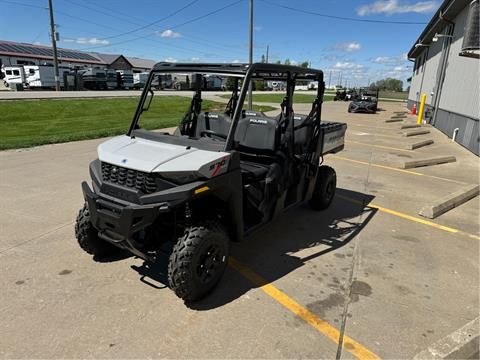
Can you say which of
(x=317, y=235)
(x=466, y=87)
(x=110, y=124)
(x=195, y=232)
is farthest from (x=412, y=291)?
(x=110, y=124)

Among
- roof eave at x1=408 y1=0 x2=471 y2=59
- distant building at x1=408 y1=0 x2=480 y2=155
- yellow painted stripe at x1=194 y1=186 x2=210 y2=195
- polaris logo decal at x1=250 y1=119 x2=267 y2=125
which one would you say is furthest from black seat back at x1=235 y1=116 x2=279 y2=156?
roof eave at x1=408 y1=0 x2=471 y2=59

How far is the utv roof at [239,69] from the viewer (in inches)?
131

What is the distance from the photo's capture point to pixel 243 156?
439 centimetres

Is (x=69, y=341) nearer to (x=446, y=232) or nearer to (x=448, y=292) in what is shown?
(x=448, y=292)

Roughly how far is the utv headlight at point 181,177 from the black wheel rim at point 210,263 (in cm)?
64

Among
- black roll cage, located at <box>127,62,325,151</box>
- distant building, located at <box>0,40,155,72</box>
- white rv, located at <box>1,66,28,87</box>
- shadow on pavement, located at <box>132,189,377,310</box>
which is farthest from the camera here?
distant building, located at <box>0,40,155,72</box>

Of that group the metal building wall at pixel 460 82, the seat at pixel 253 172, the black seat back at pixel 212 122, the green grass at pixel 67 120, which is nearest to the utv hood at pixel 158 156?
the seat at pixel 253 172

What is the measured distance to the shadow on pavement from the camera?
3430 millimetres

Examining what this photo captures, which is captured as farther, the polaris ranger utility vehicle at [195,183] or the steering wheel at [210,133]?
the steering wheel at [210,133]

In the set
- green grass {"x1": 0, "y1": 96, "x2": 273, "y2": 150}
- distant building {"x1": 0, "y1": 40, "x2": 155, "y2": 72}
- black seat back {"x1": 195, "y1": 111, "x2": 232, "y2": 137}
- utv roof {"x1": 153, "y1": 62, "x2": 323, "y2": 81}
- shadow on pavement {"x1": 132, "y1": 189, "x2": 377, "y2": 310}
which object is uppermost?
distant building {"x1": 0, "y1": 40, "x2": 155, "y2": 72}

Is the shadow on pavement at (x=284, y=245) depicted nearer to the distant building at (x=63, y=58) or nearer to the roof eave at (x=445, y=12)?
the roof eave at (x=445, y=12)

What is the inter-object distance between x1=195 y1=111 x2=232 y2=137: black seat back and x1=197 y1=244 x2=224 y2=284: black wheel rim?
1.56m

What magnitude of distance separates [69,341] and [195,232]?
123cm

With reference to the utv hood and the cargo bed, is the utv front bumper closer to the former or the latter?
the utv hood
